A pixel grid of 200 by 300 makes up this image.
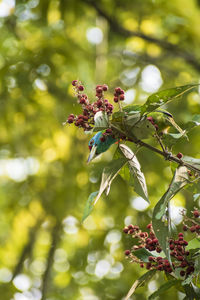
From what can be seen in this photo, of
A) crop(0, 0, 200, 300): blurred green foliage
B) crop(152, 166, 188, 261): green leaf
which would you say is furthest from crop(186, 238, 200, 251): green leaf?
crop(0, 0, 200, 300): blurred green foliage

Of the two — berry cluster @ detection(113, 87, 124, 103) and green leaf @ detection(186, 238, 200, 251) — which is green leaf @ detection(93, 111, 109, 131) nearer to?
berry cluster @ detection(113, 87, 124, 103)

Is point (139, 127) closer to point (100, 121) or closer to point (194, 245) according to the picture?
point (100, 121)

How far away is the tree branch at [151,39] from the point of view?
2797mm

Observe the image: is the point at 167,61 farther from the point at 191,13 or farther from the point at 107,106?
the point at 107,106

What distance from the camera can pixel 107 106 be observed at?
2.23ft

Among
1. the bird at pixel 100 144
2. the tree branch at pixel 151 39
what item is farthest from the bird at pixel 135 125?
the tree branch at pixel 151 39

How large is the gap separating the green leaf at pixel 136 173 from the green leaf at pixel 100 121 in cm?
10

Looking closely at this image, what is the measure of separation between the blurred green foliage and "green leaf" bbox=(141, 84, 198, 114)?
4.75 feet

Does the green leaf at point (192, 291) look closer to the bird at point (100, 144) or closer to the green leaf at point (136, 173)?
the green leaf at point (136, 173)

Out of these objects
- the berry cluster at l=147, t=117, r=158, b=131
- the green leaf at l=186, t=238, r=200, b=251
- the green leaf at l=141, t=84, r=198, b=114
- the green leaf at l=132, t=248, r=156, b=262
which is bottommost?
the green leaf at l=186, t=238, r=200, b=251

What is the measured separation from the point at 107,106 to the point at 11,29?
2.54 m

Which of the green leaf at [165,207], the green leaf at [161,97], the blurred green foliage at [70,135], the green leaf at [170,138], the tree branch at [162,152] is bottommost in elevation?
the green leaf at [165,207]

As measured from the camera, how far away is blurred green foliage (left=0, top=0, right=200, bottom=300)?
7.68 ft

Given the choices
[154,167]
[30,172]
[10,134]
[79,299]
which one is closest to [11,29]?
[10,134]
